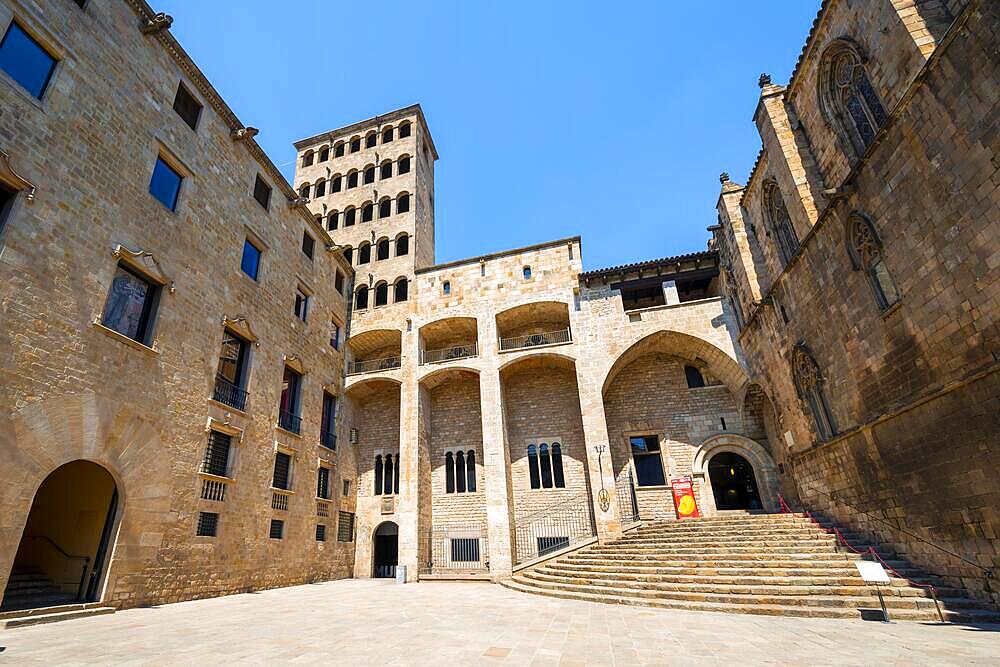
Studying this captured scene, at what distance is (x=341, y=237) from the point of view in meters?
25.7

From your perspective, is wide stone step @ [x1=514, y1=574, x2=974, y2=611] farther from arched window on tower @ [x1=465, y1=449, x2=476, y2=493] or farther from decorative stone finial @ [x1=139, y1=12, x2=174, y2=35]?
decorative stone finial @ [x1=139, y1=12, x2=174, y2=35]

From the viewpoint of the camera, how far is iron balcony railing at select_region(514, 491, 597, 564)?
17719mm

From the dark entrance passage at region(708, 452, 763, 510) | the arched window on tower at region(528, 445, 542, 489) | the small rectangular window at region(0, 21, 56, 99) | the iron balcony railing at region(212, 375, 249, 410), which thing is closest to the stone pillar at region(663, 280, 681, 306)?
the dark entrance passage at region(708, 452, 763, 510)

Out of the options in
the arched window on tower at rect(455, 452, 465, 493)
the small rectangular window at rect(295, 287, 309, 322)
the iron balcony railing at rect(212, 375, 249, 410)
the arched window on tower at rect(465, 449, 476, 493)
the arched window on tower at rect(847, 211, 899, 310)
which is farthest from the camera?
the arched window on tower at rect(455, 452, 465, 493)

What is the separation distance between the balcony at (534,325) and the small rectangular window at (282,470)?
9.57m

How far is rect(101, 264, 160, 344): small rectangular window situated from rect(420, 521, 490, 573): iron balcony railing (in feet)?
41.3

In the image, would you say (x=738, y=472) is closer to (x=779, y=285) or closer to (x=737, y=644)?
(x=779, y=285)

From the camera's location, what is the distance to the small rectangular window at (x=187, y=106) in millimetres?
12969

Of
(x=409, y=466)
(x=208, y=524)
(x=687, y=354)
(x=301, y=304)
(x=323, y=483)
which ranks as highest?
(x=301, y=304)

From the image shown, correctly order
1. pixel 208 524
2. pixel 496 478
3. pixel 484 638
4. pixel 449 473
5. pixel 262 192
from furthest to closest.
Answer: pixel 449 473, pixel 496 478, pixel 262 192, pixel 208 524, pixel 484 638

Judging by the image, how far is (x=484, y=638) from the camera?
20.2 ft

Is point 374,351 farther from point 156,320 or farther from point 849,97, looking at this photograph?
point 849,97

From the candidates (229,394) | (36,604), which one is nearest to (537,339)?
(229,394)

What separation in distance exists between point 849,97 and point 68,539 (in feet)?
71.8
